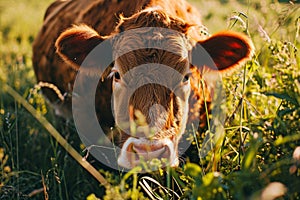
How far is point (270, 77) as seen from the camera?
12.0 ft

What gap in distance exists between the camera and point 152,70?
3213mm

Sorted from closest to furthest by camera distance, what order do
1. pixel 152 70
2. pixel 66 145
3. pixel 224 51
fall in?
pixel 66 145 → pixel 152 70 → pixel 224 51

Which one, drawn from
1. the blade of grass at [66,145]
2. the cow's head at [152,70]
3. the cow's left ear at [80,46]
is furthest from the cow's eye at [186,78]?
the blade of grass at [66,145]

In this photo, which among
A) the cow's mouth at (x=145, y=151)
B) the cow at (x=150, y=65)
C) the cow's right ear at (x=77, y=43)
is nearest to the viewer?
the cow's mouth at (x=145, y=151)

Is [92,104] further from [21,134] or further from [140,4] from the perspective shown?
[140,4]

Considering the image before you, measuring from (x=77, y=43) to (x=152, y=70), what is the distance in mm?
775

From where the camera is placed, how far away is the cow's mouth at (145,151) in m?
2.92

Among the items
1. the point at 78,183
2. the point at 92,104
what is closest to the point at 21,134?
the point at 92,104

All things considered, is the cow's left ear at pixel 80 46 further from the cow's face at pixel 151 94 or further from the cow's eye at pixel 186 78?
the cow's eye at pixel 186 78

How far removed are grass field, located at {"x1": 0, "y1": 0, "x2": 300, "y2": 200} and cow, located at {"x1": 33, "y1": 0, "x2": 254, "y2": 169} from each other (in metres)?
0.17

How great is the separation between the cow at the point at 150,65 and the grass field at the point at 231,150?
0.57 ft

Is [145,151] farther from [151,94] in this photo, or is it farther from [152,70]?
[152,70]

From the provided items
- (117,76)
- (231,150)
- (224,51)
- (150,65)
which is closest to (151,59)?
(150,65)

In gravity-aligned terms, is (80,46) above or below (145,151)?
above
